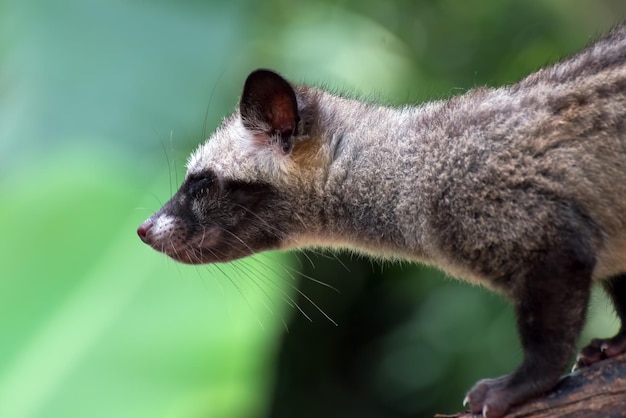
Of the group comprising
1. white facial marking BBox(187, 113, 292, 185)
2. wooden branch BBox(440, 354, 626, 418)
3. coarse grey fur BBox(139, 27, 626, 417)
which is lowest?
wooden branch BBox(440, 354, 626, 418)

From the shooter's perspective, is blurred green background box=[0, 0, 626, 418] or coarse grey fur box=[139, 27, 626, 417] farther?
blurred green background box=[0, 0, 626, 418]

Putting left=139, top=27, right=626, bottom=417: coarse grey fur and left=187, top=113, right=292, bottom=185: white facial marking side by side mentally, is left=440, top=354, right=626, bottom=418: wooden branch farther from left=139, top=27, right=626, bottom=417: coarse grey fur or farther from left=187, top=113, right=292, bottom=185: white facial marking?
left=187, top=113, right=292, bottom=185: white facial marking

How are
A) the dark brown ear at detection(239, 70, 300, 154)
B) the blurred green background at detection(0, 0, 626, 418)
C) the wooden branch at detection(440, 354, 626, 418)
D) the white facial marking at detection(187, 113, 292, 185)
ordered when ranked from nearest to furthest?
1. the wooden branch at detection(440, 354, 626, 418)
2. the dark brown ear at detection(239, 70, 300, 154)
3. the white facial marking at detection(187, 113, 292, 185)
4. the blurred green background at detection(0, 0, 626, 418)

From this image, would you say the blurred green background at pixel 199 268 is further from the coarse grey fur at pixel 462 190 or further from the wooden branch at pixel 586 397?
the wooden branch at pixel 586 397

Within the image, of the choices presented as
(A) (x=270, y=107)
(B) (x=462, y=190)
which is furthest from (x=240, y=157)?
(B) (x=462, y=190)

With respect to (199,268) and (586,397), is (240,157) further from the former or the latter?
(586,397)

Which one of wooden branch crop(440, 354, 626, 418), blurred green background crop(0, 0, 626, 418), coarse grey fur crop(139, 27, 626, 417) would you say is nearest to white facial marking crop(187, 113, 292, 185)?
coarse grey fur crop(139, 27, 626, 417)

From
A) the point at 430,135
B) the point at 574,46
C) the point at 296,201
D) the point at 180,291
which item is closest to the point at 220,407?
the point at 180,291
